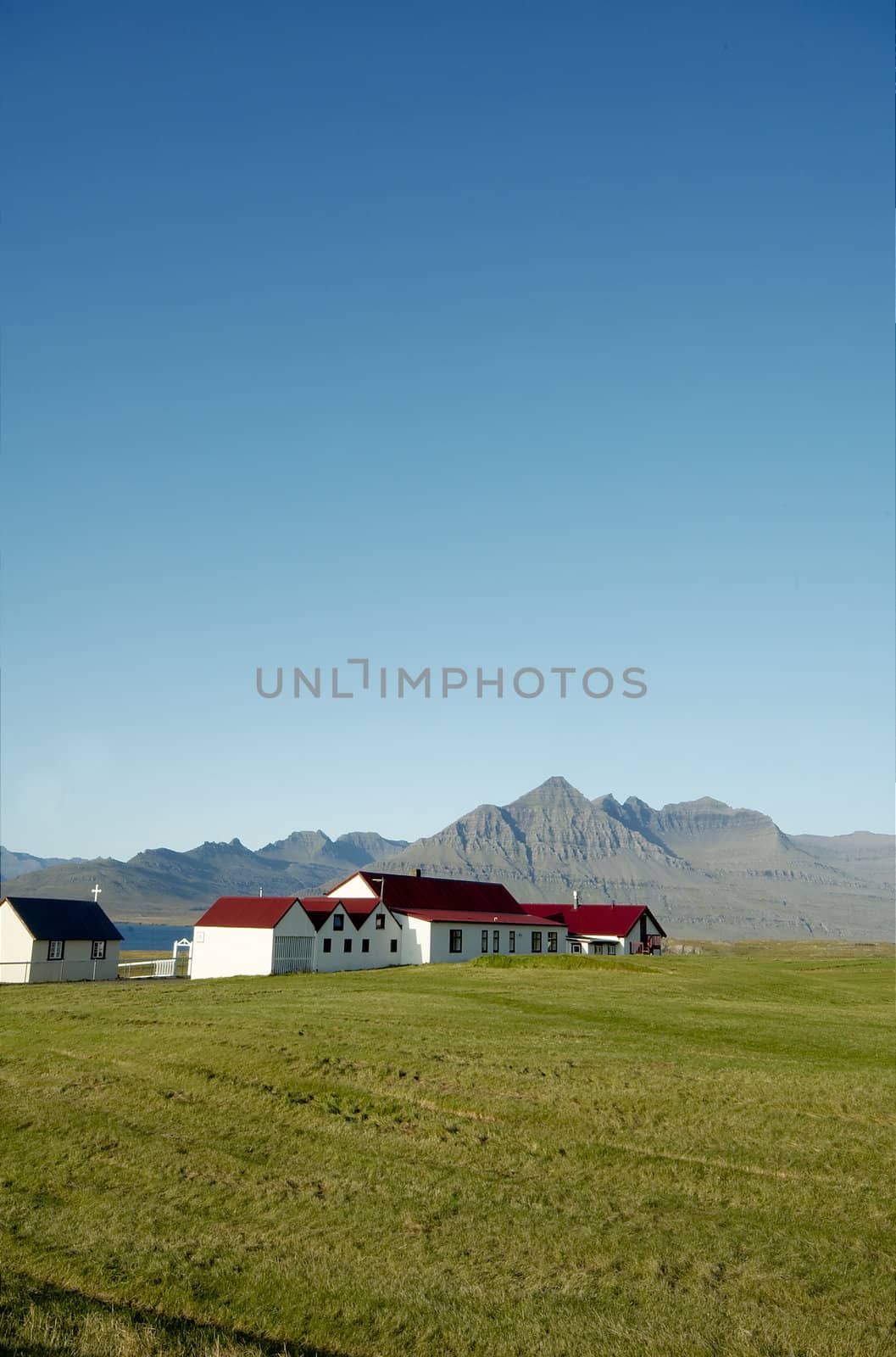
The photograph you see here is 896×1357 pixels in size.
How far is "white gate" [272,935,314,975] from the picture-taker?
78.7 metres

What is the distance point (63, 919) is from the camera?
263 feet

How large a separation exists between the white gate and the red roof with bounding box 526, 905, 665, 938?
3021cm

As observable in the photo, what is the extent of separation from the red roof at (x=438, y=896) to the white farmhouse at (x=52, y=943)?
70.8 ft

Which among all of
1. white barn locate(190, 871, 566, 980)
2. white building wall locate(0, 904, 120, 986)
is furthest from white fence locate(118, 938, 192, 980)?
white building wall locate(0, 904, 120, 986)

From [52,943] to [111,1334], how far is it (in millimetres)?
70106

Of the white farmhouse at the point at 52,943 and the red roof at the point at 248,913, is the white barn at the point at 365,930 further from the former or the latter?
the white farmhouse at the point at 52,943

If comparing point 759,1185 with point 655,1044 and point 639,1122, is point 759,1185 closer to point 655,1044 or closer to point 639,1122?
point 639,1122

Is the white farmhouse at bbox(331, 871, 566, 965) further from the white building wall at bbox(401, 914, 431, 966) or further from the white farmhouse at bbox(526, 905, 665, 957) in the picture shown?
the white farmhouse at bbox(526, 905, 665, 957)

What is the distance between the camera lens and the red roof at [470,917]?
290ft

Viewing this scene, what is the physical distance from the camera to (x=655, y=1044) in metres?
34.8

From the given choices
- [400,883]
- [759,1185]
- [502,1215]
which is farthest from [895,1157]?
[400,883]

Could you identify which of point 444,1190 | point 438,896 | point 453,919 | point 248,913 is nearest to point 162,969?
point 248,913

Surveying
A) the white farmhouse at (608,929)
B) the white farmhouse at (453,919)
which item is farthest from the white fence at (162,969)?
the white farmhouse at (608,929)

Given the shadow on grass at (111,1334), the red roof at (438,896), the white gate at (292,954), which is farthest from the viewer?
the red roof at (438,896)
